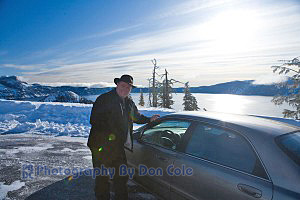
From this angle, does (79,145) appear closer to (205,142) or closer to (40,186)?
(40,186)

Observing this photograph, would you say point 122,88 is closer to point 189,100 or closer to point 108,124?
point 108,124

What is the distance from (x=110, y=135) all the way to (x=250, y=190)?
1.91m

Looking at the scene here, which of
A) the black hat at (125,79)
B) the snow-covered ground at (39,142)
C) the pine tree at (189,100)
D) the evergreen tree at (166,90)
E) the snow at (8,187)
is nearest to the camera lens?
the black hat at (125,79)

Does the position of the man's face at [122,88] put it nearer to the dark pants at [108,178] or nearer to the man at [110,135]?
the man at [110,135]

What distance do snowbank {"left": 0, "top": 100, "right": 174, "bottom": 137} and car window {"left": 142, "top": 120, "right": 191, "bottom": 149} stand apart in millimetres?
5049

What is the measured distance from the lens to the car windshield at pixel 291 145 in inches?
74.1

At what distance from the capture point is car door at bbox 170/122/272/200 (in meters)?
1.91

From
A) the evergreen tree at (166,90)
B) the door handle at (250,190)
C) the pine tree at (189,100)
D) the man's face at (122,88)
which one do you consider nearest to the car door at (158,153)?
the man's face at (122,88)

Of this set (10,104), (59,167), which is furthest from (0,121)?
(59,167)

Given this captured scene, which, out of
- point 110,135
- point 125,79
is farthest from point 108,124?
point 125,79

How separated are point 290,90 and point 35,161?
22157 millimetres

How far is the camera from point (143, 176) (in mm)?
3303

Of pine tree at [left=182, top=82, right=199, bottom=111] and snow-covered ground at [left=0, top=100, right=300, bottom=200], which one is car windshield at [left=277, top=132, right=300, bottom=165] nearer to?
snow-covered ground at [left=0, top=100, right=300, bottom=200]

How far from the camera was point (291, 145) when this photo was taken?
2.00 meters
